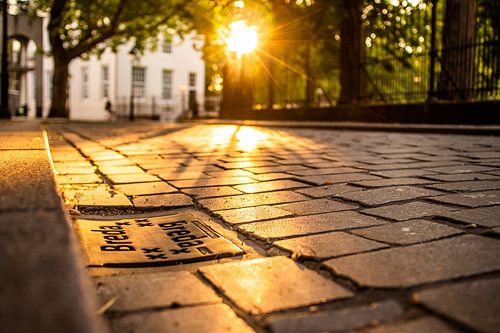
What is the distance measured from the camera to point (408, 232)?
2.43m

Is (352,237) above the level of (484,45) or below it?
below

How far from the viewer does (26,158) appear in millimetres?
3201

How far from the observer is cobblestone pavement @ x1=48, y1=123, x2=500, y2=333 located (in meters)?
1.52

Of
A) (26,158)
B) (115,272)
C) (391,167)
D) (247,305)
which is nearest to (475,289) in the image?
(247,305)

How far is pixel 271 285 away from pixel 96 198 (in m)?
1.94

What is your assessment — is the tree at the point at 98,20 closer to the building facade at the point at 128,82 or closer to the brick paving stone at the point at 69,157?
the building facade at the point at 128,82

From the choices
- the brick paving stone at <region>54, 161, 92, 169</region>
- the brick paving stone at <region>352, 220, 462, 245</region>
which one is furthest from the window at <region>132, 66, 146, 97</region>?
the brick paving stone at <region>352, 220, 462, 245</region>

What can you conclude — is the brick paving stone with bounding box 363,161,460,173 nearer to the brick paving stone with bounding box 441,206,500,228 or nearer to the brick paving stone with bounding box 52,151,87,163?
the brick paving stone with bounding box 441,206,500,228

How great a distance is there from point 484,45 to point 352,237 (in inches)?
399

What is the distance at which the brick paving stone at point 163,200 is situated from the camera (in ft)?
10.7

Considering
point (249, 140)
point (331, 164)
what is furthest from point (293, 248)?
point (249, 140)

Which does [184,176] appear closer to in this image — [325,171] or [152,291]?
[325,171]

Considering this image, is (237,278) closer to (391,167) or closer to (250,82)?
(391,167)

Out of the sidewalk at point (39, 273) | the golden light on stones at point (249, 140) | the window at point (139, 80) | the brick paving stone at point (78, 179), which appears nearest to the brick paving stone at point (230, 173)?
the brick paving stone at point (78, 179)
